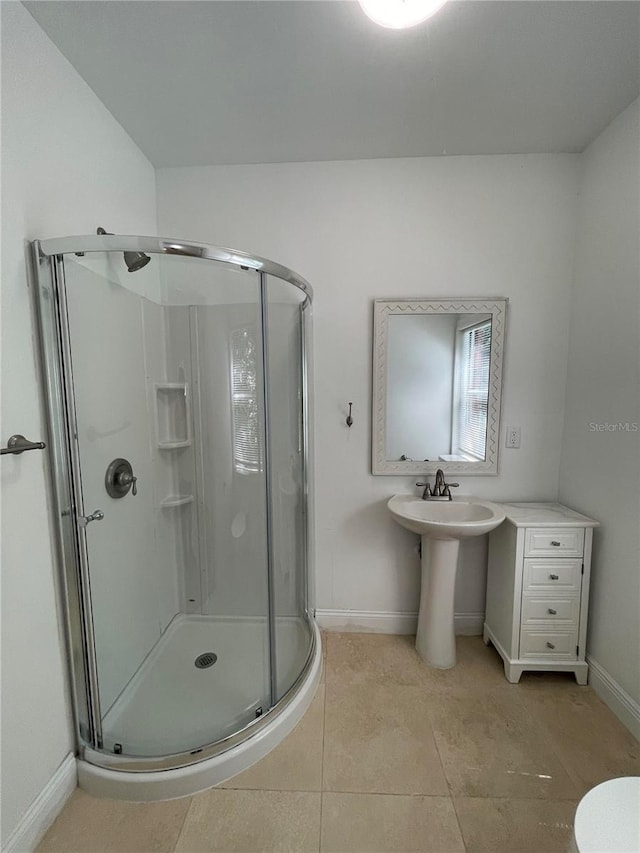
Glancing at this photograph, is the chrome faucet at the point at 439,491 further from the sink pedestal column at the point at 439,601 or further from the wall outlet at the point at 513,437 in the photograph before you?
the wall outlet at the point at 513,437

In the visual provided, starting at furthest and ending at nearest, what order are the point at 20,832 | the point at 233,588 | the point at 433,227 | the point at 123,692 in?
1. the point at 433,227
2. the point at 233,588
3. the point at 123,692
4. the point at 20,832

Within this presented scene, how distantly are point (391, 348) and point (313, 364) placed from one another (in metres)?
0.44

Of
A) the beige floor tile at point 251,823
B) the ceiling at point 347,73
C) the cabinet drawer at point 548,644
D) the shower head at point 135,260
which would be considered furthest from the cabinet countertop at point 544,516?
the shower head at point 135,260

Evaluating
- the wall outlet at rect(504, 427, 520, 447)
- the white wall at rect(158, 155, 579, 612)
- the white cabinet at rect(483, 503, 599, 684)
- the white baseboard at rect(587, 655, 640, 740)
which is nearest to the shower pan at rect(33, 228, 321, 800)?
the white wall at rect(158, 155, 579, 612)

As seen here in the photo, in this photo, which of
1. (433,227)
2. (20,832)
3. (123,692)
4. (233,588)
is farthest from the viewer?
(433,227)

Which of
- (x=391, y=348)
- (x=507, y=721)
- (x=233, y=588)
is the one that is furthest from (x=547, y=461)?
(x=233, y=588)

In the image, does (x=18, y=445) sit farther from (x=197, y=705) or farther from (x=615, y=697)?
(x=615, y=697)

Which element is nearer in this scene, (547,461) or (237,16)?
(237,16)

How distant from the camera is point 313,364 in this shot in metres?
1.92

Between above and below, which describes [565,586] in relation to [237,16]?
below

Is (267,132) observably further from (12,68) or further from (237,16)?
(12,68)

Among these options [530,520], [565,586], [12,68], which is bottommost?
[565,586]

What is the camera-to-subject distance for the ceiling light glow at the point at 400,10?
952 mm

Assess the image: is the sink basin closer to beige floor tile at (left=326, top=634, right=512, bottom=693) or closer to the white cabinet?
the white cabinet
